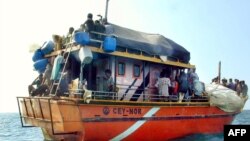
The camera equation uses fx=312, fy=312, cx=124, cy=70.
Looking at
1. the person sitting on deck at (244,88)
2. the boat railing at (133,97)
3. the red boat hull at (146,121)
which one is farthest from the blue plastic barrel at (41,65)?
the person sitting on deck at (244,88)

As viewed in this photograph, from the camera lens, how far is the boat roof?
12148mm

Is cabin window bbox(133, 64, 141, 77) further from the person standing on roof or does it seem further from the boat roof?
the person standing on roof

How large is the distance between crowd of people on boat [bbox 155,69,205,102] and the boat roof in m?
→ 0.79

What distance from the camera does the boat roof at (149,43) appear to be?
12148mm

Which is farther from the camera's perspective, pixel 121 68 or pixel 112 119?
pixel 121 68

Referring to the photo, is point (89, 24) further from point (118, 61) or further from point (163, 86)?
point (163, 86)

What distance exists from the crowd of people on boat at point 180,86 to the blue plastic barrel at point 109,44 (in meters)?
3.25

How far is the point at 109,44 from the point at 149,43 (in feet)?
9.55

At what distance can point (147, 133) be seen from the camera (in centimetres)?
1213

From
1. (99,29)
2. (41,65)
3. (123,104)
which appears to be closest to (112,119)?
(123,104)

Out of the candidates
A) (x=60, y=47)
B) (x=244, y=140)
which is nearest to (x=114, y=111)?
(x=60, y=47)

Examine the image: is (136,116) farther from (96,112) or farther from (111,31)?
(111,31)

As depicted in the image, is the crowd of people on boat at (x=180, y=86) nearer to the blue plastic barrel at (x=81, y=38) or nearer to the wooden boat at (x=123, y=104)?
the wooden boat at (x=123, y=104)

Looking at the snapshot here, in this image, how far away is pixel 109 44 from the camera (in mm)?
10867
